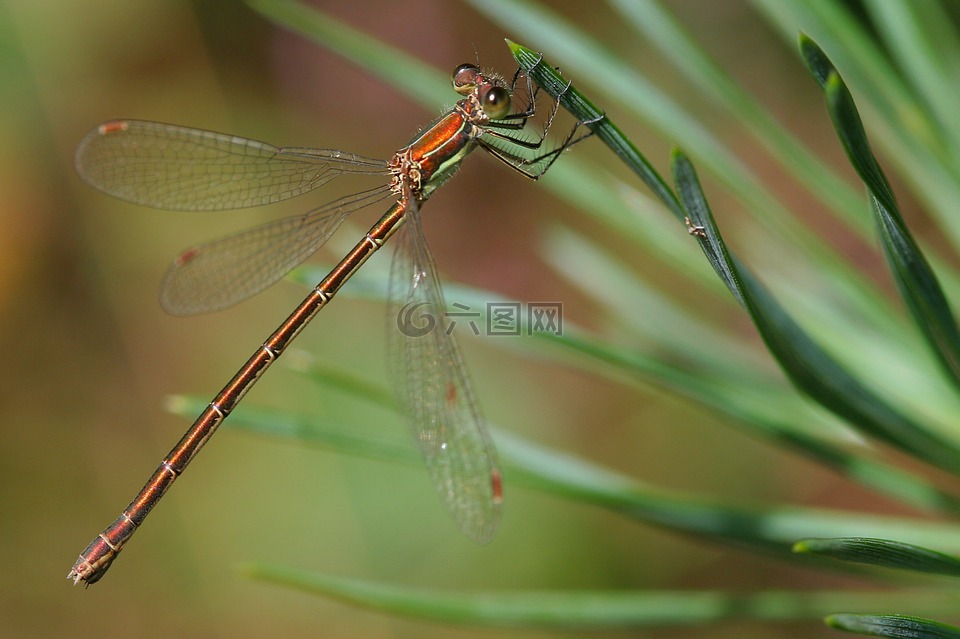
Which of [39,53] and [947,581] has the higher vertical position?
[39,53]

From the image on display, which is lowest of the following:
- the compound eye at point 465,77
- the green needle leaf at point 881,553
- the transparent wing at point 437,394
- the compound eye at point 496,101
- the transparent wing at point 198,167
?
the green needle leaf at point 881,553

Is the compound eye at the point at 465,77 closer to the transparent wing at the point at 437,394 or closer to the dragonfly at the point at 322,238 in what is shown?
the dragonfly at the point at 322,238

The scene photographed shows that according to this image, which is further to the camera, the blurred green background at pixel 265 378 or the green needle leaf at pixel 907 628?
the blurred green background at pixel 265 378

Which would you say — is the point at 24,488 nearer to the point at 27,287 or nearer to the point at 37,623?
the point at 37,623

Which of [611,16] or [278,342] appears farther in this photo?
[611,16]

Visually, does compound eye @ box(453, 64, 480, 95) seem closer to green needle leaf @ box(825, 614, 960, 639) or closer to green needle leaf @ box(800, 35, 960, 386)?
green needle leaf @ box(800, 35, 960, 386)

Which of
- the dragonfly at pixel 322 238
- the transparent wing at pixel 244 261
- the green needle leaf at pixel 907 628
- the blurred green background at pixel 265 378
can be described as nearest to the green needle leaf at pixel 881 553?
the green needle leaf at pixel 907 628

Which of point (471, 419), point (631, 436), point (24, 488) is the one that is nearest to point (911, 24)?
point (471, 419)
